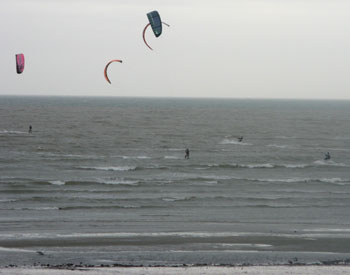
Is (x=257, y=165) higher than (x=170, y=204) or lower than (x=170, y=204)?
lower

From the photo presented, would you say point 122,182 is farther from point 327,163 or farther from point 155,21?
point 327,163

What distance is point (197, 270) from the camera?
13953mm

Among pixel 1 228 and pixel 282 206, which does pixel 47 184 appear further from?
pixel 282 206

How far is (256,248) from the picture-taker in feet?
55.9

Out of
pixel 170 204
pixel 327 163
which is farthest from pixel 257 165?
pixel 170 204

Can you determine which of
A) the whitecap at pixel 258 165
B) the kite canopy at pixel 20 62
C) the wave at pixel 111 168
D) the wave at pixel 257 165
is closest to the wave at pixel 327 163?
the wave at pixel 257 165

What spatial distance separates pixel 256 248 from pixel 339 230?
164 inches

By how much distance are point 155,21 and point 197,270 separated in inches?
538

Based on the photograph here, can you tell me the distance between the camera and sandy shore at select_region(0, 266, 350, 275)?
535 inches

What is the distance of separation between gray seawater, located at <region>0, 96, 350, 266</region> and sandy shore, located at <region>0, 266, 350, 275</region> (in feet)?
3.25

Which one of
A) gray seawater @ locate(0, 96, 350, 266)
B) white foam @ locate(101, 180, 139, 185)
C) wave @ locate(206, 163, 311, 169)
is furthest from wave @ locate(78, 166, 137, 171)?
wave @ locate(206, 163, 311, 169)

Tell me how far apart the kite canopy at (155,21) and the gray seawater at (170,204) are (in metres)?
7.38

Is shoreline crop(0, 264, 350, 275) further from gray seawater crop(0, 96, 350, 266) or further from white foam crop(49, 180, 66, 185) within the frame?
white foam crop(49, 180, 66, 185)

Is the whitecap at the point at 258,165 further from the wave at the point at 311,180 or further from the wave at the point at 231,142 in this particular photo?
the wave at the point at 231,142
